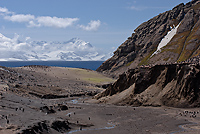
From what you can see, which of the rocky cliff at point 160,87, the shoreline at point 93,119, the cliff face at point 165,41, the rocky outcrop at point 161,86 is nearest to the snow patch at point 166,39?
the cliff face at point 165,41

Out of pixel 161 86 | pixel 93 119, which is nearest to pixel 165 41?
pixel 161 86

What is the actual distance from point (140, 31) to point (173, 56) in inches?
1645

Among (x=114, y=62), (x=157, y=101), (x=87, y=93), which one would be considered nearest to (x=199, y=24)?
(x=114, y=62)

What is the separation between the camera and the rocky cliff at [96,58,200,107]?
4784cm

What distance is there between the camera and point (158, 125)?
35.6 metres

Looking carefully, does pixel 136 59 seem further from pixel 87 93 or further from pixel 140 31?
pixel 87 93

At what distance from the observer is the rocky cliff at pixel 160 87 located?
47844 millimetres

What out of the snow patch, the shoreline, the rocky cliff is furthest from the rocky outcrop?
the snow patch

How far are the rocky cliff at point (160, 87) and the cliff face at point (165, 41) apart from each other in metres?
65.1

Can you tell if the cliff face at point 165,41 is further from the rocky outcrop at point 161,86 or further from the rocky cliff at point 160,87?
the rocky outcrop at point 161,86

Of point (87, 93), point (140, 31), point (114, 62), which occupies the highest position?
point (140, 31)

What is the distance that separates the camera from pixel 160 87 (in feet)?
173

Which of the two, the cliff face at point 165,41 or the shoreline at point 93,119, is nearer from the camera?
the shoreline at point 93,119

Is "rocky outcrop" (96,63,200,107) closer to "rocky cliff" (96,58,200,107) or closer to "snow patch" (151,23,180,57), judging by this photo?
"rocky cliff" (96,58,200,107)
